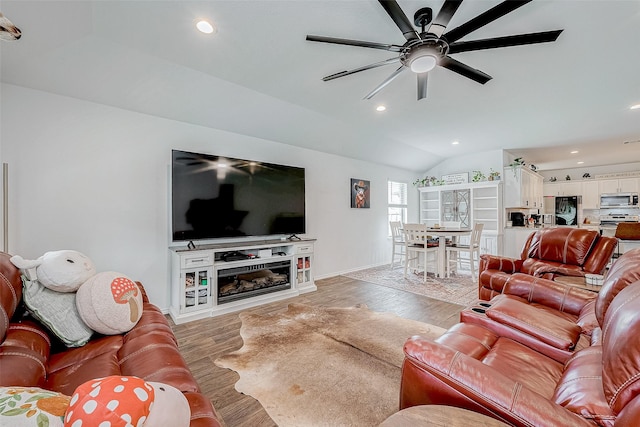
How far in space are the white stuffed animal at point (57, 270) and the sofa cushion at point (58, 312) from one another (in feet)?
0.12

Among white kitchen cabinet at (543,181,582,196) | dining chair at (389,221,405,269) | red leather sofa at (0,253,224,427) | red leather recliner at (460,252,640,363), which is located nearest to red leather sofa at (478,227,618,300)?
red leather recliner at (460,252,640,363)

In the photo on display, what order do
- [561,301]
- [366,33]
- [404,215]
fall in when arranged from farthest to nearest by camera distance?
[404,215] → [366,33] → [561,301]

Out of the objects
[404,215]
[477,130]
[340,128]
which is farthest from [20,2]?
[404,215]

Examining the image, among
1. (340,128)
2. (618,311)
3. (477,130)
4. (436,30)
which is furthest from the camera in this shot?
(477,130)

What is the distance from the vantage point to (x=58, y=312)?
58.0 inches

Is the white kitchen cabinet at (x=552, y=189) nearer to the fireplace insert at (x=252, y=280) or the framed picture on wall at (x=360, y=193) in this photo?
the framed picture on wall at (x=360, y=193)

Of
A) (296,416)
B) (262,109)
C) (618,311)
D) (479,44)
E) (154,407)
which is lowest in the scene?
(296,416)

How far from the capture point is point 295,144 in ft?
14.9

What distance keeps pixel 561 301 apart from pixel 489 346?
3.12 feet

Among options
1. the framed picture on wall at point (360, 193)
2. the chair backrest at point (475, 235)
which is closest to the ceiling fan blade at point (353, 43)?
the framed picture on wall at point (360, 193)

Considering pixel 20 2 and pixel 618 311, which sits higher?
pixel 20 2

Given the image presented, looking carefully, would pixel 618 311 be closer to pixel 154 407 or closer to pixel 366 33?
pixel 154 407

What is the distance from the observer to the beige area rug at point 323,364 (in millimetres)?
1670

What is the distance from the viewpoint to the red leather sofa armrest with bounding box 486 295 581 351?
4.66ft
